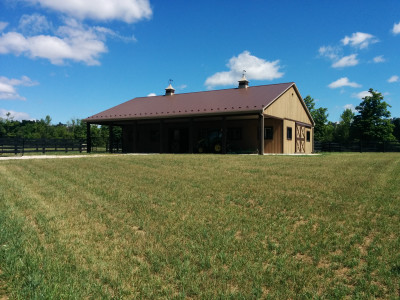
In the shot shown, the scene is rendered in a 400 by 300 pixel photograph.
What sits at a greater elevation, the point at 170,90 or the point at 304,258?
the point at 170,90

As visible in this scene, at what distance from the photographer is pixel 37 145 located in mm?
23219

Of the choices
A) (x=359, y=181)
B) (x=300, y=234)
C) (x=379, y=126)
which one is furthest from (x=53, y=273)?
(x=379, y=126)

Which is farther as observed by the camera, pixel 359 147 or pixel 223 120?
pixel 359 147

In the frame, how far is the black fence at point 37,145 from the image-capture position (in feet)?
71.3

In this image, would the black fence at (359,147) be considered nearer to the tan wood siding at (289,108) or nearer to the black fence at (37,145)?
the tan wood siding at (289,108)

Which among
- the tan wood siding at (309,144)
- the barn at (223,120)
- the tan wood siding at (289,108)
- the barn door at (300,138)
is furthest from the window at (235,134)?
the tan wood siding at (309,144)

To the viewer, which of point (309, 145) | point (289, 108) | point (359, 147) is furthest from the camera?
point (359, 147)

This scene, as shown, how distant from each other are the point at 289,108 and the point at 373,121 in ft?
81.4

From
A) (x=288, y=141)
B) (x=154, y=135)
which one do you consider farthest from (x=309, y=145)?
(x=154, y=135)

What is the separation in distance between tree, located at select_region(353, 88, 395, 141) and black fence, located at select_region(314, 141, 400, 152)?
11108mm

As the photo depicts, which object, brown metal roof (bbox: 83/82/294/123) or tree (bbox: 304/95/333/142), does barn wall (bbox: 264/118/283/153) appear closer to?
brown metal roof (bbox: 83/82/294/123)

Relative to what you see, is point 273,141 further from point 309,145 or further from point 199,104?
point 309,145

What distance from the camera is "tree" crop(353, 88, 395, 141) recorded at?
40531 millimetres

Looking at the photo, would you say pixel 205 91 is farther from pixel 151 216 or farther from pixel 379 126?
pixel 379 126
